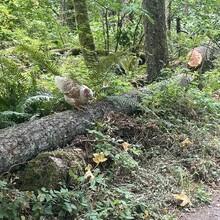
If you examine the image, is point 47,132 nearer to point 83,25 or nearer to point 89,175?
point 89,175

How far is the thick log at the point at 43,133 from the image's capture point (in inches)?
145

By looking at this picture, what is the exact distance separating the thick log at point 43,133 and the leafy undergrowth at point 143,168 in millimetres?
200

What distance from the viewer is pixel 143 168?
14.9 ft

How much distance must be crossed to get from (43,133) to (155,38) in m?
4.53

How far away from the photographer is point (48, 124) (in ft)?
14.3

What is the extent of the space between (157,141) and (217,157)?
3.50 feet

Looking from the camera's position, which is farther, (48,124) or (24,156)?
(48,124)

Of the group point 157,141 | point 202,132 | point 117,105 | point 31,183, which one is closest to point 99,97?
point 117,105

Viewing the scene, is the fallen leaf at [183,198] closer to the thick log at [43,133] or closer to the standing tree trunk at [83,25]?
the thick log at [43,133]

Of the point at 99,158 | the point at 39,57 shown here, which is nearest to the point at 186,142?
the point at 99,158

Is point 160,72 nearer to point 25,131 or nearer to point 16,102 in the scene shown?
point 16,102

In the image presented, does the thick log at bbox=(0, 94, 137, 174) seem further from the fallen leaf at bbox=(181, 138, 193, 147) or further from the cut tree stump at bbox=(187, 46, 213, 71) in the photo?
the cut tree stump at bbox=(187, 46, 213, 71)

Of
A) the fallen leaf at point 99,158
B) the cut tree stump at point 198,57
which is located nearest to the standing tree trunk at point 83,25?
the cut tree stump at point 198,57

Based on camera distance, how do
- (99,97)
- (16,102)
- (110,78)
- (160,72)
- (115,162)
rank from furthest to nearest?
1. (160,72)
2. (110,78)
3. (99,97)
4. (16,102)
5. (115,162)
